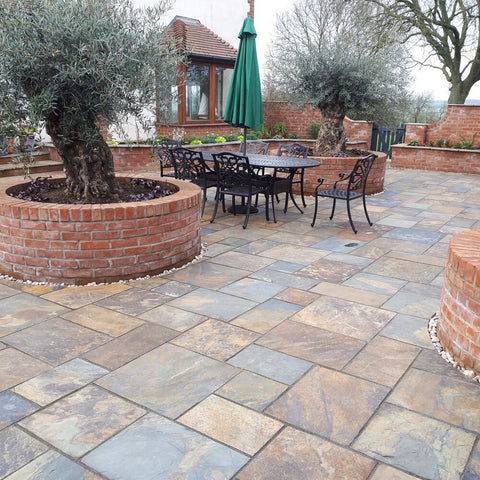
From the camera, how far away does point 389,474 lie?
1.81 meters

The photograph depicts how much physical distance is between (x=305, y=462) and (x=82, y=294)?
2.23 m

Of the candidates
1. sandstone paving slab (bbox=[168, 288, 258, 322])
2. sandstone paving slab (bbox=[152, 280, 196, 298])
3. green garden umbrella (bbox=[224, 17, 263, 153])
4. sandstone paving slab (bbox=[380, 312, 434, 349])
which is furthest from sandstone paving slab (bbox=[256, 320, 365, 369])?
green garden umbrella (bbox=[224, 17, 263, 153])

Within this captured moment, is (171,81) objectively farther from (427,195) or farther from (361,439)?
(427,195)

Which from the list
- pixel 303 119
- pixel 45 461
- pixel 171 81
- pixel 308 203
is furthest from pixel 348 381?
pixel 303 119

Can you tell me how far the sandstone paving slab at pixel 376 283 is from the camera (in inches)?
147

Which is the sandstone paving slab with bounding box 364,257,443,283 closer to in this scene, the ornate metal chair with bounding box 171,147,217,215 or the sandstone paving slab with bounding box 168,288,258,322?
the sandstone paving slab with bounding box 168,288,258,322

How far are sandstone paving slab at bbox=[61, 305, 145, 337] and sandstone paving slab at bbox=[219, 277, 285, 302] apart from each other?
32.7 inches

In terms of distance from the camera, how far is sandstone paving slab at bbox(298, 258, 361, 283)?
398 cm

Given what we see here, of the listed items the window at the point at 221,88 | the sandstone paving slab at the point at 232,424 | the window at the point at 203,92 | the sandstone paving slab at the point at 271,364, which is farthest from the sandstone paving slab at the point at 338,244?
the window at the point at 221,88

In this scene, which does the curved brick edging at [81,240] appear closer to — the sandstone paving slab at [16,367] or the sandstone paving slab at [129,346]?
the sandstone paving slab at [129,346]

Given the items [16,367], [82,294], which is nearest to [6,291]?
[82,294]

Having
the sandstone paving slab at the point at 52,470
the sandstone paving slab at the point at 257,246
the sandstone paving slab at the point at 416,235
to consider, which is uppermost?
the sandstone paving slab at the point at 416,235

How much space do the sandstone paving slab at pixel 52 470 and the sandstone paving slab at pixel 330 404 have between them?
0.84 metres

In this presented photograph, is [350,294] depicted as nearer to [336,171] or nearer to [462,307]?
[462,307]
